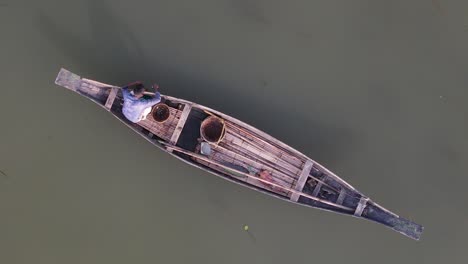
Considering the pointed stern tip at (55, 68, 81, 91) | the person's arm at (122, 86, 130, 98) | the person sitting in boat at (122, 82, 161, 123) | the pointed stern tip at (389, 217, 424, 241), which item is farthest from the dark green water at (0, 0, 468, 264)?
the person's arm at (122, 86, 130, 98)

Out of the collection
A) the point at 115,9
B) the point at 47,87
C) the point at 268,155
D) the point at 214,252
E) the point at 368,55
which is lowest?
the point at 214,252

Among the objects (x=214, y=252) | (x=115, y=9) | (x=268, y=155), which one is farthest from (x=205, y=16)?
(x=214, y=252)

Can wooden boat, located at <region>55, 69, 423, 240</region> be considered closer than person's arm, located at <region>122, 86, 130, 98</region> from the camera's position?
No

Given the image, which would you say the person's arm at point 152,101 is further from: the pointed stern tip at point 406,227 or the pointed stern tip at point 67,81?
the pointed stern tip at point 406,227

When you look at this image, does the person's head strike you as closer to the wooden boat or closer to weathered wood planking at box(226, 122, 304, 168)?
the wooden boat

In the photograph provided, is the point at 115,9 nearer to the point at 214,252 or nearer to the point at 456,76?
the point at 214,252

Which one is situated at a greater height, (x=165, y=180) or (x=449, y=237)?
(x=449, y=237)

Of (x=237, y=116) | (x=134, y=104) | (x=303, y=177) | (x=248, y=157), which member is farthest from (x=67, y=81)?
(x=303, y=177)
